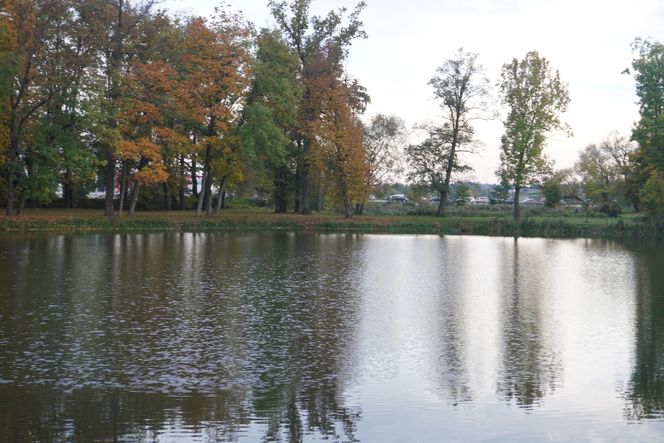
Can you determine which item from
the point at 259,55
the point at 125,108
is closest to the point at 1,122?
the point at 125,108

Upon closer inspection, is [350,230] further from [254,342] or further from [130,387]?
[130,387]

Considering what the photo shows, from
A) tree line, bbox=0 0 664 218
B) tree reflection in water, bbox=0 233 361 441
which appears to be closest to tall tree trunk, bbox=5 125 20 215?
tree line, bbox=0 0 664 218

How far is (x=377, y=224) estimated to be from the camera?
212ft

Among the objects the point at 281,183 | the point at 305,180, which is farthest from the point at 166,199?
the point at 305,180

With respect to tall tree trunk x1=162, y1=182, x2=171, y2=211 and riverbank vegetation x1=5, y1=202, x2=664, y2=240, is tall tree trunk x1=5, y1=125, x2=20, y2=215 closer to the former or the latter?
riverbank vegetation x1=5, y1=202, x2=664, y2=240

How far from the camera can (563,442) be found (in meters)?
11.5

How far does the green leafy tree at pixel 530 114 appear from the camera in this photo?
68812 mm

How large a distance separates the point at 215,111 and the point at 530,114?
29.4 meters

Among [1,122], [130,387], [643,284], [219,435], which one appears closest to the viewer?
[219,435]

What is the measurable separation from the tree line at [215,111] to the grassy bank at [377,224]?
2321 mm

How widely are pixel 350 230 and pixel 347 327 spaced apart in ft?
141

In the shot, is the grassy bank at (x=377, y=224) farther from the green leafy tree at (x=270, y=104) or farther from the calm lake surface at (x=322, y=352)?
the calm lake surface at (x=322, y=352)

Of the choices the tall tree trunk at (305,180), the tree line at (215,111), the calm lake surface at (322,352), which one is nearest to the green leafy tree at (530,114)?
the tree line at (215,111)

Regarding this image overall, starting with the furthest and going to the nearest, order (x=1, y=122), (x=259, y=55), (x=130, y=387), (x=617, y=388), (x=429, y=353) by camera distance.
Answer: (x=259, y=55) → (x=1, y=122) → (x=429, y=353) → (x=617, y=388) → (x=130, y=387)
